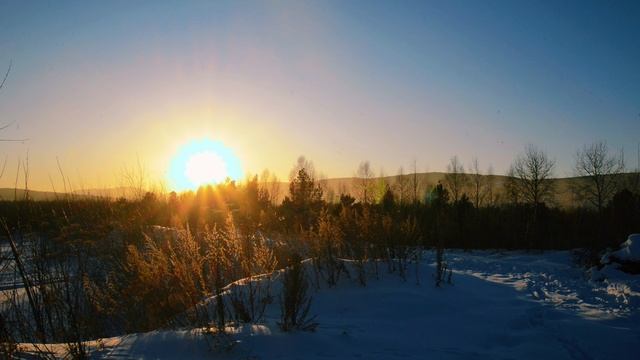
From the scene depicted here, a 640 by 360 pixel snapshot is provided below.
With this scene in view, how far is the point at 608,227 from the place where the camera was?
64.7ft

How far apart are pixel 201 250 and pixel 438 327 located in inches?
189

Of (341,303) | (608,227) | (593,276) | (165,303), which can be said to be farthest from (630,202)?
(165,303)

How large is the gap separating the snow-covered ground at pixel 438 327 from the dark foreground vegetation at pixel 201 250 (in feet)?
1.09

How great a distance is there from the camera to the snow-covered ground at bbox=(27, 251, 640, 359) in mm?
4266

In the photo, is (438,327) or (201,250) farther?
(201,250)

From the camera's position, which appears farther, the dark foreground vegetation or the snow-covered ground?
the dark foreground vegetation

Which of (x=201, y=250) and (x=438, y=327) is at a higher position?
(x=201, y=250)

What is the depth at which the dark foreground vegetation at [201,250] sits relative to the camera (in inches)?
190

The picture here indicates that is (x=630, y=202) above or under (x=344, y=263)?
above

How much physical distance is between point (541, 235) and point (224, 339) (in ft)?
69.9

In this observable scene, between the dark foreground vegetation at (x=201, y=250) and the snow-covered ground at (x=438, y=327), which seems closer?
the snow-covered ground at (x=438, y=327)

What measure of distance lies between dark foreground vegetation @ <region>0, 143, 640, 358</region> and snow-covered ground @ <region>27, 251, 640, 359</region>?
1.09ft

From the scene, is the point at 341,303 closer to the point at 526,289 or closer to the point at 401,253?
the point at 401,253

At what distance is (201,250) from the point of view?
8.47m
